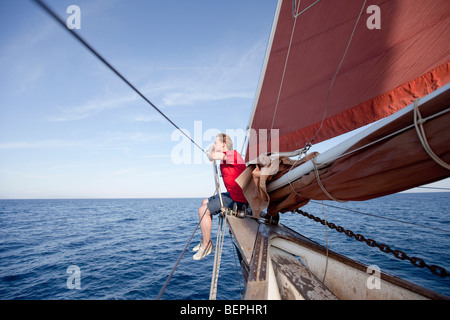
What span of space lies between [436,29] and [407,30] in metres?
0.26

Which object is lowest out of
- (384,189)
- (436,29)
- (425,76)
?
(384,189)

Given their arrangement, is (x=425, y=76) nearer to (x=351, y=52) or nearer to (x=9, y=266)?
(x=351, y=52)

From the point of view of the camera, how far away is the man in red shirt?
291 centimetres

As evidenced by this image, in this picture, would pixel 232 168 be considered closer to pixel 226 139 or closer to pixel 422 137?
pixel 226 139

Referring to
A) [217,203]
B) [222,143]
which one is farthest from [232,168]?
[217,203]

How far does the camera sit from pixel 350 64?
95.2 inches

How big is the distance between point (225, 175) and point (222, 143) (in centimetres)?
54

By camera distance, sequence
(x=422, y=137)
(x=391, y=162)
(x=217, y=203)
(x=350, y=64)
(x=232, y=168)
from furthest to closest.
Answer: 1. (x=217, y=203)
2. (x=232, y=168)
3. (x=350, y=64)
4. (x=391, y=162)
5. (x=422, y=137)

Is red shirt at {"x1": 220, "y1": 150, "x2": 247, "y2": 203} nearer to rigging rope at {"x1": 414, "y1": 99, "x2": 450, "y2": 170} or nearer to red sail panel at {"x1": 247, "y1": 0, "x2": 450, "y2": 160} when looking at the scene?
red sail panel at {"x1": 247, "y1": 0, "x2": 450, "y2": 160}
